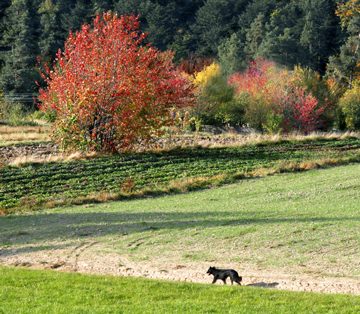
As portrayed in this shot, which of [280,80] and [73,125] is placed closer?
[73,125]

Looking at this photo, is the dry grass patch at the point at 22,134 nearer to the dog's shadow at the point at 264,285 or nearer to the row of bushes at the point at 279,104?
the row of bushes at the point at 279,104

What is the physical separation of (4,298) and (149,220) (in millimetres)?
7405

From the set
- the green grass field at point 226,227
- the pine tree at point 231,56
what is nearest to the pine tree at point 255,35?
the pine tree at point 231,56

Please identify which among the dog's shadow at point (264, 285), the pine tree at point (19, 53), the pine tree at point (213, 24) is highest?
the pine tree at point (213, 24)

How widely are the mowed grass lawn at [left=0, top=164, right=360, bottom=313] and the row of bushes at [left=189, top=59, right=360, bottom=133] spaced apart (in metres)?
23.9

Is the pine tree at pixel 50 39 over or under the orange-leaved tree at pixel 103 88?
over

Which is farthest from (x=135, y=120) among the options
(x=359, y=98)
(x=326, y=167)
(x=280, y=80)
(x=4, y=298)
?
(x=359, y=98)

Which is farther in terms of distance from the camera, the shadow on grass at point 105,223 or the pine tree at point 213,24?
the pine tree at point 213,24

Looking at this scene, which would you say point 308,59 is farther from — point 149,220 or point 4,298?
point 4,298

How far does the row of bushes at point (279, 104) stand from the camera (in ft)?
151

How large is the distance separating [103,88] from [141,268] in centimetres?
1793

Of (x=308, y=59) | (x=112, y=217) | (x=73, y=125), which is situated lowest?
(x=112, y=217)

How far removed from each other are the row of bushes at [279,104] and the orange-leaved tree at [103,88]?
16428mm

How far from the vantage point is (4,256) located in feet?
39.1
